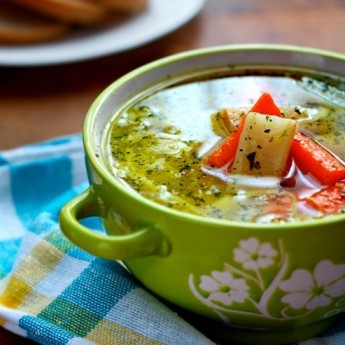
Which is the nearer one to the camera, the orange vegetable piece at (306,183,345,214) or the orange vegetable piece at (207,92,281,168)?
the orange vegetable piece at (306,183,345,214)

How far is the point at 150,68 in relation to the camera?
1.48m

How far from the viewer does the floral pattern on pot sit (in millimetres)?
A: 1073

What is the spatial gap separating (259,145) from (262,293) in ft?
0.81

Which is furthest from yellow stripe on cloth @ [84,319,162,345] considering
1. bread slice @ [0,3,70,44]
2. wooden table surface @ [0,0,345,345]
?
bread slice @ [0,3,70,44]

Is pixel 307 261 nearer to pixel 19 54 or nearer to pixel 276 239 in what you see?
pixel 276 239

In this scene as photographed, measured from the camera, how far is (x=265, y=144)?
1.21 meters

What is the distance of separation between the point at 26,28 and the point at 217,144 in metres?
1.27

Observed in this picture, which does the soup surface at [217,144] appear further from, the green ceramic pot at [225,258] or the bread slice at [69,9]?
the bread slice at [69,9]

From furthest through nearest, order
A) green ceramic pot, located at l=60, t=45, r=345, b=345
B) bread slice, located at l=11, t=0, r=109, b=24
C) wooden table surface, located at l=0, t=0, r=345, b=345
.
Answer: bread slice, located at l=11, t=0, r=109, b=24
wooden table surface, located at l=0, t=0, r=345, b=345
green ceramic pot, located at l=60, t=45, r=345, b=345

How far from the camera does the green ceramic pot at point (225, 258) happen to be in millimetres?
1062

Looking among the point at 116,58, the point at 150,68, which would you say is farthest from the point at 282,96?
the point at 116,58

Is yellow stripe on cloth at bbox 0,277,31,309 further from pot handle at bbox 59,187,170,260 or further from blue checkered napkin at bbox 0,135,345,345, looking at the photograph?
pot handle at bbox 59,187,170,260

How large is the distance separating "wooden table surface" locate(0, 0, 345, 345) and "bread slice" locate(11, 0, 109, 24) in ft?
0.56

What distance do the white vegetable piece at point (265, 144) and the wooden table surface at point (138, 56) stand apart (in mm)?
858
